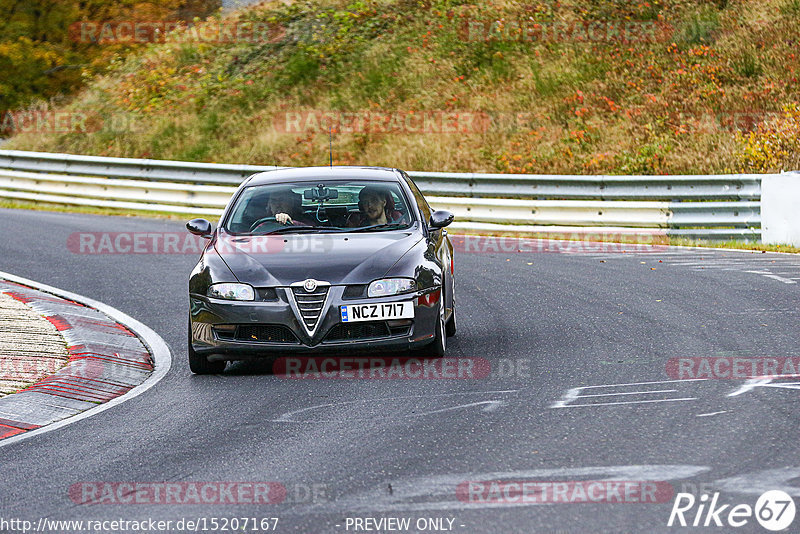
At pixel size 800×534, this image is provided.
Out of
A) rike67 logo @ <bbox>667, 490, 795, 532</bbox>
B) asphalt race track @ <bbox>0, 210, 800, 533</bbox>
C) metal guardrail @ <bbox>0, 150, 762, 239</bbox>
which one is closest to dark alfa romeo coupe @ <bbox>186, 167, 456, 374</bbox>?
asphalt race track @ <bbox>0, 210, 800, 533</bbox>

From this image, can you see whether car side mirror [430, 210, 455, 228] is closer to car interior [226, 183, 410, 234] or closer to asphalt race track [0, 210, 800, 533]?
car interior [226, 183, 410, 234]

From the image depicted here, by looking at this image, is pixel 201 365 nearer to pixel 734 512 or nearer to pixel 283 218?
pixel 283 218

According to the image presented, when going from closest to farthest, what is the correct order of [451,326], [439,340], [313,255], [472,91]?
[313,255], [439,340], [451,326], [472,91]

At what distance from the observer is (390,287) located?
8.70 m

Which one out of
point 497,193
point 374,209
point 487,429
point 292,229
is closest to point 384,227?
point 374,209

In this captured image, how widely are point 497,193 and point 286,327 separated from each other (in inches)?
479

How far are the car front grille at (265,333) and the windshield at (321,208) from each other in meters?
1.26

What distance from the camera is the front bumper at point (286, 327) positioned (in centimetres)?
851

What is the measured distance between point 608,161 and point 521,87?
5.26m

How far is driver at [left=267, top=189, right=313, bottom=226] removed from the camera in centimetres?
979

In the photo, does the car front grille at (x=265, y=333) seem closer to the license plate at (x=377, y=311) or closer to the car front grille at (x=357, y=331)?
the car front grille at (x=357, y=331)

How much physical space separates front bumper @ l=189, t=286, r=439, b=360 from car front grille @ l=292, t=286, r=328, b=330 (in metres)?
0.04

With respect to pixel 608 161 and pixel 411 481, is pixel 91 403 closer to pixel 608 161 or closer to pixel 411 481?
pixel 411 481

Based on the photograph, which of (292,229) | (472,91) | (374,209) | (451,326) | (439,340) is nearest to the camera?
(439,340)
